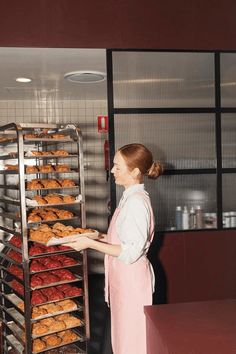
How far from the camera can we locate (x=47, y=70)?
353 centimetres

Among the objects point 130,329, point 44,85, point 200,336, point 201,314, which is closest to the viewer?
point 200,336

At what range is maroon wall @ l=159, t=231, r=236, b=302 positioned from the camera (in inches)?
124

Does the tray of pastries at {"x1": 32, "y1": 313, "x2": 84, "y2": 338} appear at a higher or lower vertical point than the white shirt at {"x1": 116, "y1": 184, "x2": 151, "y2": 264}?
lower

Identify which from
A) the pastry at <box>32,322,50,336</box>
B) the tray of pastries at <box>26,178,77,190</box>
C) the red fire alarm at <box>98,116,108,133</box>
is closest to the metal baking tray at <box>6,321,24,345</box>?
the pastry at <box>32,322,50,336</box>

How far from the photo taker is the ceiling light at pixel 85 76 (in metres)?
3.63

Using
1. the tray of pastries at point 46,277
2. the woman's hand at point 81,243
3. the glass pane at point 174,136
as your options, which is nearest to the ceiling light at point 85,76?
the glass pane at point 174,136

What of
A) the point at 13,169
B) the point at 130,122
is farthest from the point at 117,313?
the point at 130,122

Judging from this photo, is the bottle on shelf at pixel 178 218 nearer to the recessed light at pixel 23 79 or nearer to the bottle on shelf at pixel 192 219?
the bottle on shelf at pixel 192 219

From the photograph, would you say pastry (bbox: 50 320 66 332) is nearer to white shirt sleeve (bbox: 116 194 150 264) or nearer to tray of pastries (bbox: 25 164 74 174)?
white shirt sleeve (bbox: 116 194 150 264)

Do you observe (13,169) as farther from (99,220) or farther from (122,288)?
(99,220)

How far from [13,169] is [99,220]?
2857 mm

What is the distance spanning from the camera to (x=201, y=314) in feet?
4.82

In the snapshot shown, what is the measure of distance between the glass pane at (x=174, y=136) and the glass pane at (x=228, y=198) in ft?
0.58

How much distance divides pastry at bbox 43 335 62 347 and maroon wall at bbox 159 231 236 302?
1041 millimetres
